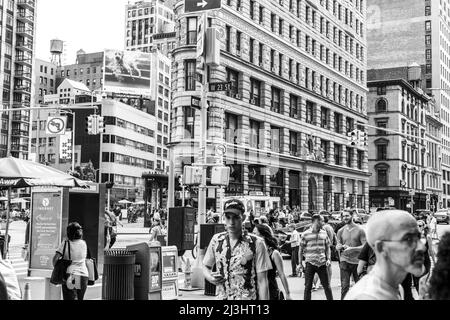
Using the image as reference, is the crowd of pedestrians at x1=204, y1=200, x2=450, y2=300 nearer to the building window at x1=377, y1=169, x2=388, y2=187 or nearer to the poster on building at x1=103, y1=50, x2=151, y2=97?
the building window at x1=377, y1=169, x2=388, y2=187

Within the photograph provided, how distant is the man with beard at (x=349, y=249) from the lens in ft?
38.1

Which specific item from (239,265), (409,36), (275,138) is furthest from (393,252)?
(409,36)

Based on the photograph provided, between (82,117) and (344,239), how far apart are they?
3976 inches

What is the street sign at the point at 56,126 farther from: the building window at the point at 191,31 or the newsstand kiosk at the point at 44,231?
the newsstand kiosk at the point at 44,231

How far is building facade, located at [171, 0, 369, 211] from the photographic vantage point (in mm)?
43562

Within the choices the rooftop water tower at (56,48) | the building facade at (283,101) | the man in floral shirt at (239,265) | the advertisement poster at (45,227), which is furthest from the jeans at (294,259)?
the rooftop water tower at (56,48)

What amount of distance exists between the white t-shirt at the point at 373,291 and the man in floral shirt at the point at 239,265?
279 cm

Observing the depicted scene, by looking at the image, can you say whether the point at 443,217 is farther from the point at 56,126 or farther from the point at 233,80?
the point at 56,126

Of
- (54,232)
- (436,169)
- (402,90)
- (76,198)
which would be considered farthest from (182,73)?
(436,169)

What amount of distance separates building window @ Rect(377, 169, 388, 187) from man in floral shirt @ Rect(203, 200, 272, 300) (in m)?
85.5

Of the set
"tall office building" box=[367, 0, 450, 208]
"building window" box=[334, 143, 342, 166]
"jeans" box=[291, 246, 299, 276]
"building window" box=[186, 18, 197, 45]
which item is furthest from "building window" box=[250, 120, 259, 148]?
"tall office building" box=[367, 0, 450, 208]

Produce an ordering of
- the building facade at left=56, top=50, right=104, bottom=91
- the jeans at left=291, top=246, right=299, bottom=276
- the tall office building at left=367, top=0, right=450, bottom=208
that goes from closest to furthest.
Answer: the jeans at left=291, top=246, right=299, bottom=276 < the tall office building at left=367, top=0, right=450, bottom=208 < the building facade at left=56, top=50, right=104, bottom=91

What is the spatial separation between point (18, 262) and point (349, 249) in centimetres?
1361
